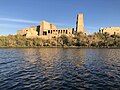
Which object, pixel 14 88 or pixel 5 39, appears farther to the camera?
pixel 5 39

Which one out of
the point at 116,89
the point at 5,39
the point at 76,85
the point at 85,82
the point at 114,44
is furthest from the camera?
the point at 5,39

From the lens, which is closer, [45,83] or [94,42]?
[45,83]

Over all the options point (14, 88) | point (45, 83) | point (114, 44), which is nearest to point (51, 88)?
point (45, 83)

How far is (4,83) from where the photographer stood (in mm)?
21391

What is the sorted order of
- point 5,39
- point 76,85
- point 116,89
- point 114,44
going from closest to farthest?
point 116,89 → point 76,85 → point 114,44 → point 5,39

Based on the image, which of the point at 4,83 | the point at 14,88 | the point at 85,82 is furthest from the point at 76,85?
the point at 4,83

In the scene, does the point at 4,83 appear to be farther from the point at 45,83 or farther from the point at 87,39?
the point at 87,39

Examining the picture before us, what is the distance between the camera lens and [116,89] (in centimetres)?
1912

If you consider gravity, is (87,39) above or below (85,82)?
above

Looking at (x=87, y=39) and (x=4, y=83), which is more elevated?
(x=87, y=39)

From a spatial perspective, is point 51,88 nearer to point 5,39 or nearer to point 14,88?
point 14,88

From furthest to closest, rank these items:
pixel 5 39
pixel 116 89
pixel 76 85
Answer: pixel 5 39
pixel 76 85
pixel 116 89

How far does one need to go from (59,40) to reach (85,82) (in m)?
165

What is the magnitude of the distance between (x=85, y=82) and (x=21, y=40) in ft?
562
